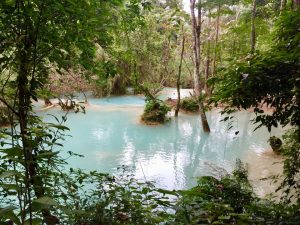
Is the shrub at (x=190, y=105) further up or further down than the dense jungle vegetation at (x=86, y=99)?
further down

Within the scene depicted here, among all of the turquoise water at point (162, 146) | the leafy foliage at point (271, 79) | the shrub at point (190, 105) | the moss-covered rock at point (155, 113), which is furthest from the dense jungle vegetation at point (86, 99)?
the shrub at point (190, 105)

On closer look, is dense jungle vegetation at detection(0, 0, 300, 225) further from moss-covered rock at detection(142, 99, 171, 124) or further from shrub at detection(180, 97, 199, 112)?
shrub at detection(180, 97, 199, 112)

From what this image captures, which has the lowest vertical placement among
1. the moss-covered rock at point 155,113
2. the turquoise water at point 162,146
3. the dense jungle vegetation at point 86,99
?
the turquoise water at point 162,146

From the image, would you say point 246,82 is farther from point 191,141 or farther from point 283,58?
point 191,141

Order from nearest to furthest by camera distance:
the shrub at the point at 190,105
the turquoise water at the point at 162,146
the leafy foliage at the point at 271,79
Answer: the leafy foliage at the point at 271,79 < the turquoise water at the point at 162,146 < the shrub at the point at 190,105

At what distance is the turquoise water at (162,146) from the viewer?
573 cm

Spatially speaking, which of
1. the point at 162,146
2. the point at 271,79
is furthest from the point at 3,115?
the point at 271,79

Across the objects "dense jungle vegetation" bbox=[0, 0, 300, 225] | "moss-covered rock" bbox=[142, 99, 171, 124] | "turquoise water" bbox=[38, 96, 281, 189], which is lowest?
"turquoise water" bbox=[38, 96, 281, 189]

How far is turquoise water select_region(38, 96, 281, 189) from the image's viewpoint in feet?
18.8

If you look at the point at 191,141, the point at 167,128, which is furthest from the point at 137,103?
the point at 191,141

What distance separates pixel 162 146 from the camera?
7.36m

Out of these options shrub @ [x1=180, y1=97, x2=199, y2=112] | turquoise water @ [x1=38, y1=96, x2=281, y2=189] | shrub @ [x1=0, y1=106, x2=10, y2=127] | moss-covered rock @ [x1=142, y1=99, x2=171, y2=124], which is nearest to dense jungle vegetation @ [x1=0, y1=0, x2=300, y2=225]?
turquoise water @ [x1=38, y1=96, x2=281, y2=189]

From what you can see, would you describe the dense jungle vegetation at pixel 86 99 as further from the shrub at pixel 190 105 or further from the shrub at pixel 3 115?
the shrub at pixel 190 105

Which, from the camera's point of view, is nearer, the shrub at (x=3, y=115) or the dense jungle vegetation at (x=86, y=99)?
the dense jungle vegetation at (x=86, y=99)
